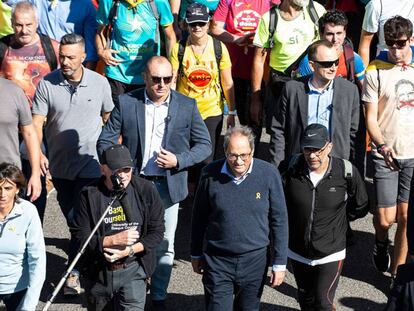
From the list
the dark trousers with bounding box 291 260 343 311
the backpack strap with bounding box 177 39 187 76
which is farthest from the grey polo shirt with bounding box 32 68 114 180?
the dark trousers with bounding box 291 260 343 311

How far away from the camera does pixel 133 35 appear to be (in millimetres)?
9641

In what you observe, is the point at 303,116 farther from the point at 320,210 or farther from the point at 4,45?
the point at 4,45

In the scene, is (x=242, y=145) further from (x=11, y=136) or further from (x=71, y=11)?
(x=71, y=11)

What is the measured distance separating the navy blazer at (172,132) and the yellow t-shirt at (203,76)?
1177 mm

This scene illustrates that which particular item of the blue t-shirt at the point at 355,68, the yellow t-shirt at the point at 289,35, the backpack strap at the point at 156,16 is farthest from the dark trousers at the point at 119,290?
the backpack strap at the point at 156,16

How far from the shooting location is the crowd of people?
6.96 m

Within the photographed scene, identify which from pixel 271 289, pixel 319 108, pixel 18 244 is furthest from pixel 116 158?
pixel 271 289

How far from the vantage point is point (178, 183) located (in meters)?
8.04

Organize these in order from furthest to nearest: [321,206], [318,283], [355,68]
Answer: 1. [355,68]
2. [318,283]
3. [321,206]

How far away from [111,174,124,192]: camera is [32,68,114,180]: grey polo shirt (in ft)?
5.25

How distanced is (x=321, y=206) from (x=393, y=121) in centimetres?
139

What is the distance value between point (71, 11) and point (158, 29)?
0.96 m

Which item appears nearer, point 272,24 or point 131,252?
point 131,252

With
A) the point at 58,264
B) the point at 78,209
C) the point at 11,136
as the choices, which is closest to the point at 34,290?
the point at 78,209
